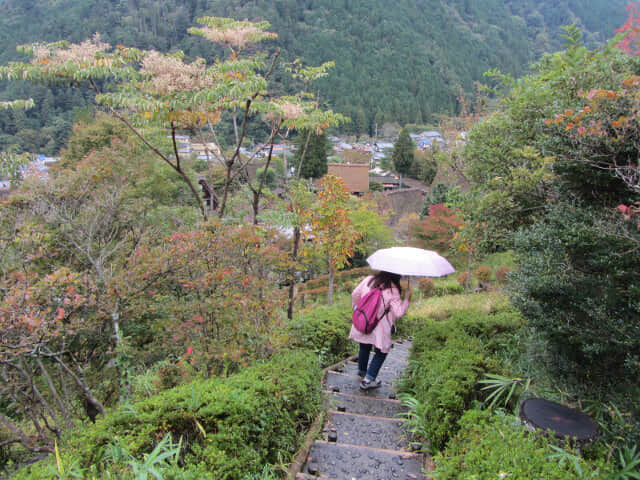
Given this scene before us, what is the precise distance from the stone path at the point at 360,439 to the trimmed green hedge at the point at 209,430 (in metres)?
0.33

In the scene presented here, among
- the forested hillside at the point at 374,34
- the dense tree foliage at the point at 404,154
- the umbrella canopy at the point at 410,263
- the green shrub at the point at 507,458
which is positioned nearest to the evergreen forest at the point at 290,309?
the green shrub at the point at 507,458

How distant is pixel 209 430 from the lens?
102 inches

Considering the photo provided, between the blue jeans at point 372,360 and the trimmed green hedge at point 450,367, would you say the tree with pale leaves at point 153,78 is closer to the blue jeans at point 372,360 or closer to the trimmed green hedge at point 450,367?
the blue jeans at point 372,360

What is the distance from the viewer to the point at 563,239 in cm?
327

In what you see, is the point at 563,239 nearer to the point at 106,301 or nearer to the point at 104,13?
the point at 106,301

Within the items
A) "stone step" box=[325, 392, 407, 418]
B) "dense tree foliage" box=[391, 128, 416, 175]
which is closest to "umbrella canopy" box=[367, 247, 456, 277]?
"stone step" box=[325, 392, 407, 418]

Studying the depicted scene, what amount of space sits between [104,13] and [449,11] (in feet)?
324

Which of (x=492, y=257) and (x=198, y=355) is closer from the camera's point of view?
(x=198, y=355)

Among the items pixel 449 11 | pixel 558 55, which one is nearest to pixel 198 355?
pixel 558 55

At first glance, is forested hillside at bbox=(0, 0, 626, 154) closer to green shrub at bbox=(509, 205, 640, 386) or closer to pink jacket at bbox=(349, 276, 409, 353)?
pink jacket at bbox=(349, 276, 409, 353)

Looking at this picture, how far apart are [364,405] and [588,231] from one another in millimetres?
2854

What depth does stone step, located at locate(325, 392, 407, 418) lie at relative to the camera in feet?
13.1

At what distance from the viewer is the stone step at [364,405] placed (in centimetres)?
401

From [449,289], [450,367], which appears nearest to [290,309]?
[450,367]
